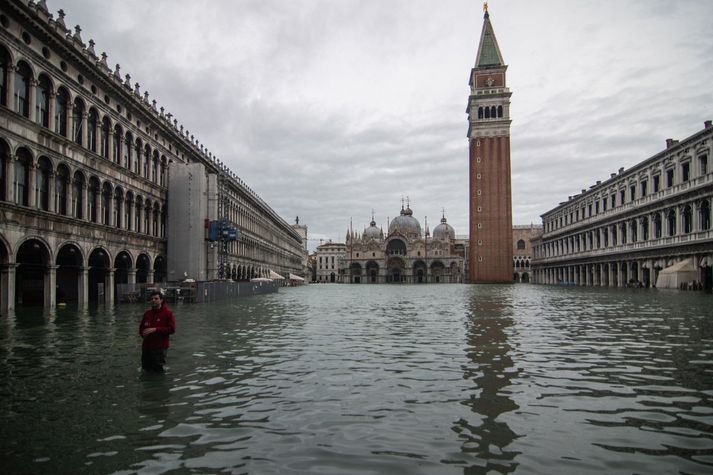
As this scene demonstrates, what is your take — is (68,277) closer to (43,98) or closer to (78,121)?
(78,121)

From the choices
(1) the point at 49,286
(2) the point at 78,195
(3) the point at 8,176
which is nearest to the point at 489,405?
(3) the point at 8,176

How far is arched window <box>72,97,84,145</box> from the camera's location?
28734mm

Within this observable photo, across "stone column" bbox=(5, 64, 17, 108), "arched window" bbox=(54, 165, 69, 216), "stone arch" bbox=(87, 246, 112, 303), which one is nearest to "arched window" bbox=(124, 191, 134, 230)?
"stone arch" bbox=(87, 246, 112, 303)

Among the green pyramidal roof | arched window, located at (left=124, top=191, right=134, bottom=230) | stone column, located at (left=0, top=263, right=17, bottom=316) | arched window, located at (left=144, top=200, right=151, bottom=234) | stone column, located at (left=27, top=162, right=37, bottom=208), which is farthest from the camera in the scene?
the green pyramidal roof

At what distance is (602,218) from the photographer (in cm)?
6750

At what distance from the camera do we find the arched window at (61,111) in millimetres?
27016

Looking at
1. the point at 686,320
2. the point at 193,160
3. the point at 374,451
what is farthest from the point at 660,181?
the point at 374,451

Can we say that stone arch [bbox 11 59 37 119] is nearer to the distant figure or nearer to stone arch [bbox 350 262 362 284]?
the distant figure

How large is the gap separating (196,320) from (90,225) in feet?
41.9

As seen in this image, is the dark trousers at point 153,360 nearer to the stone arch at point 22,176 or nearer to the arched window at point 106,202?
the stone arch at point 22,176

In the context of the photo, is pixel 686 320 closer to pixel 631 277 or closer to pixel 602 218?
pixel 631 277

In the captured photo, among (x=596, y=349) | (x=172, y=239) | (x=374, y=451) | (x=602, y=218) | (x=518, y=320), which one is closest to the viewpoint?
(x=374, y=451)

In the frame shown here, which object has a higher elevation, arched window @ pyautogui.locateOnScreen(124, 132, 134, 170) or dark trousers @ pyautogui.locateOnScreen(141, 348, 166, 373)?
arched window @ pyautogui.locateOnScreen(124, 132, 134, 170)

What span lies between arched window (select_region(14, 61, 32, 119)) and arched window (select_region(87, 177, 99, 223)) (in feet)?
21.5
